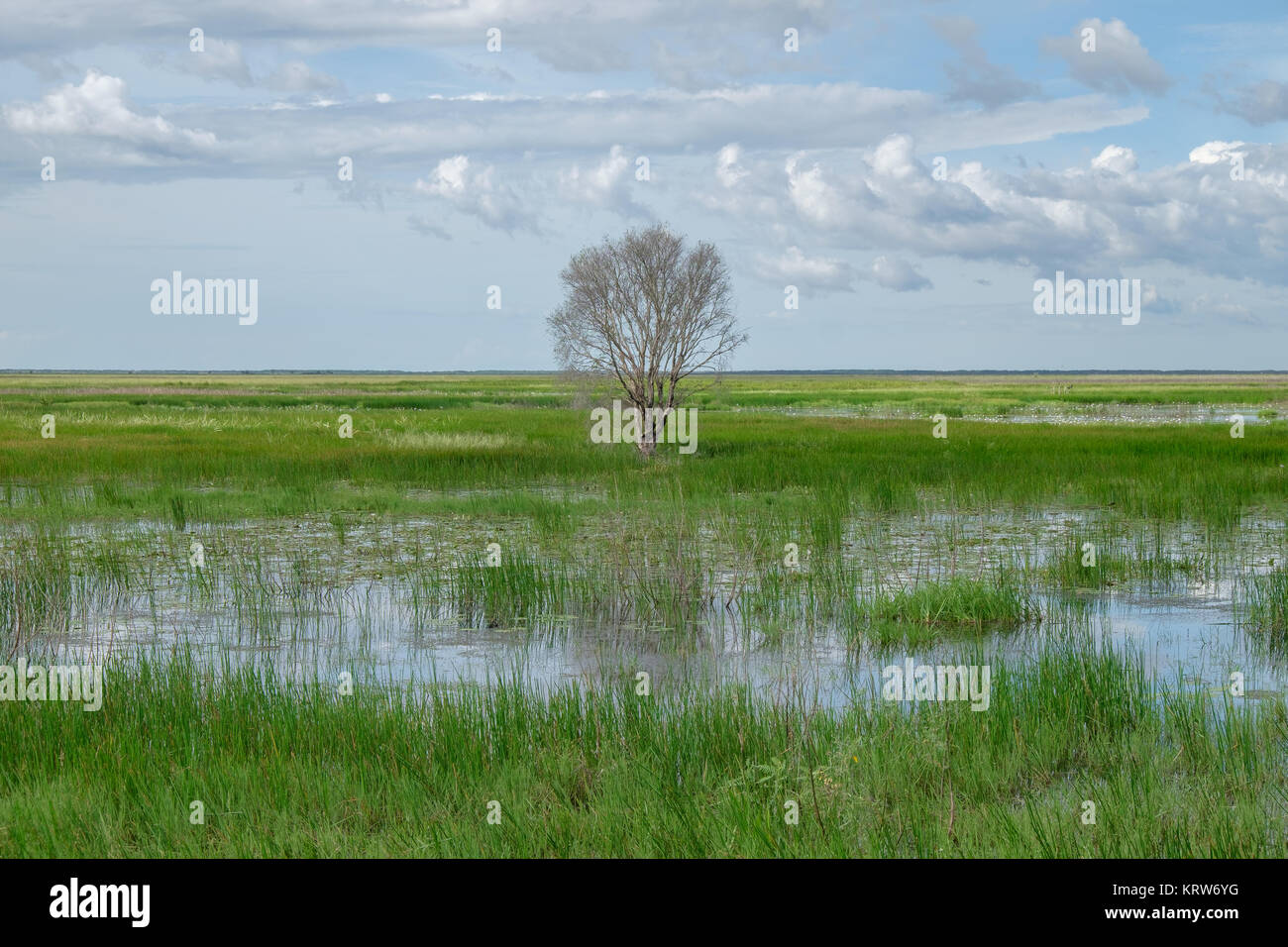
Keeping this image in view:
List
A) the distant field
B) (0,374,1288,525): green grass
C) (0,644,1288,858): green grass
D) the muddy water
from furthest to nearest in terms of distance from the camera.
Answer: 1. (0,374,1288,525): green grass
2. the muddy water
3. the distant field
4. (0,644,1288,858): green grass

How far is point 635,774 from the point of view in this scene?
20.6ft

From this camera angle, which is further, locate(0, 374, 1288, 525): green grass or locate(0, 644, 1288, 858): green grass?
locate(0, 374, 1288, 525): green grass

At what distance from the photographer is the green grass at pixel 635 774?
538 centimetres

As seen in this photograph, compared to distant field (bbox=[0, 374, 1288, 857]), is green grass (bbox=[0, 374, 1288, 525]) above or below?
above

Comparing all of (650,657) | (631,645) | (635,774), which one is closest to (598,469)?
(631,645)

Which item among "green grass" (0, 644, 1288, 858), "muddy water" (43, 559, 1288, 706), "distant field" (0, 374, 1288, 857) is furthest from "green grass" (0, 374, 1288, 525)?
"green grass" (0, 644, 1288, 858)

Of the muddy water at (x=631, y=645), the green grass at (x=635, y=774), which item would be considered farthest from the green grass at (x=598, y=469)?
the green grass at (x=635, y=774)

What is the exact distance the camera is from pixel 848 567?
13.8m

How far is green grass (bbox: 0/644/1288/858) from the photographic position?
5.38 metres

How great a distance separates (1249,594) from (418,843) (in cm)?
1016

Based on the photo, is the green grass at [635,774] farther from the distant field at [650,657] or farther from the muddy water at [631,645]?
the muddy water at [631,645]

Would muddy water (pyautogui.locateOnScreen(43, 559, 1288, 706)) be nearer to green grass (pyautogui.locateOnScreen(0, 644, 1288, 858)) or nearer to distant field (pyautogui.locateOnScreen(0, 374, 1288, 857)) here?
distant field (pyautogui.locateOnScreen(0, 374, 1288, 857))

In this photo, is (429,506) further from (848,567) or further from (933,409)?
(933,409)

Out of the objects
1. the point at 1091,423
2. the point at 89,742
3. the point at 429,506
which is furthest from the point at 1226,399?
the point at 89,742
